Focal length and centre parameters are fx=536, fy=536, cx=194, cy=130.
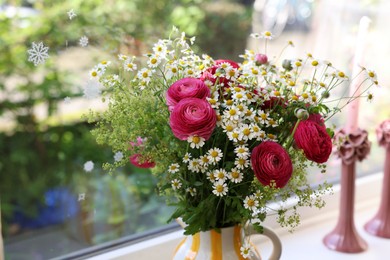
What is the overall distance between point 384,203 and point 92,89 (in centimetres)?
74

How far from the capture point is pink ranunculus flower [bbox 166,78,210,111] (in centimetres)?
74

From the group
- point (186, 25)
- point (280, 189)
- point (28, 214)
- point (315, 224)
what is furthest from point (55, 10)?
point (315, 224)

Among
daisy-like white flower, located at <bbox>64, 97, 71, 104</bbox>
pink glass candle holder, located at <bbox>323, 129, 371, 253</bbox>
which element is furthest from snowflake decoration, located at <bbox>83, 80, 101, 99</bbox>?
pink glass candle holder, located at <bbox>323, 129, 371, 253</bbox>

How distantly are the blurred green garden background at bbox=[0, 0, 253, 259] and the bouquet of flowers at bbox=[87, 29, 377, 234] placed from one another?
222 millimetres

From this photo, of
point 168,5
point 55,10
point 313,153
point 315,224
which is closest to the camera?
point 313,153

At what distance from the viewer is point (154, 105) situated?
31.0 inches

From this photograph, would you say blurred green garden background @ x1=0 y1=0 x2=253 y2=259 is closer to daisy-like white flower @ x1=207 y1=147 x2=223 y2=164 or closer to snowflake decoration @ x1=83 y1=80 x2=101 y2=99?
snowflake decoration @ x1=83 y1=80 x2=101 y2=99

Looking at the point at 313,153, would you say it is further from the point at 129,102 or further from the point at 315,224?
the point at 315,224

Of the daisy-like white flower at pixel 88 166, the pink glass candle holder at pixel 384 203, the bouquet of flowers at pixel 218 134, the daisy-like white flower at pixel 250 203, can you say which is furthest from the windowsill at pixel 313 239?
the daisy-like white flower at pixel 250 203

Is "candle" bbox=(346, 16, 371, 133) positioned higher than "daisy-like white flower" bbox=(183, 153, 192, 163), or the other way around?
"candle" bbox=(346, 16, 371, 133)

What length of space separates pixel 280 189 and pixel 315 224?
1.83 feet

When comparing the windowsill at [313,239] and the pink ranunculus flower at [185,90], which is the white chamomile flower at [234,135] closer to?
the pink ranunculus flower at [185,90]

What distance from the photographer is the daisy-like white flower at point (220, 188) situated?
749mm

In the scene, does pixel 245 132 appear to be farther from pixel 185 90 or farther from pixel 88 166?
pixel 88 166
